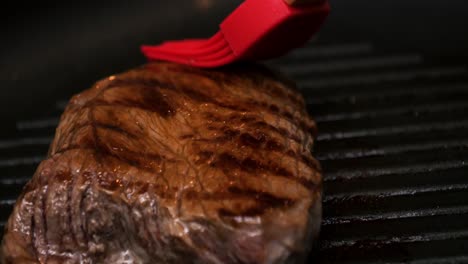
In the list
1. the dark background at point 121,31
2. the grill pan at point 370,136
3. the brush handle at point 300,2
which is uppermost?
the brush handle at point 300,2

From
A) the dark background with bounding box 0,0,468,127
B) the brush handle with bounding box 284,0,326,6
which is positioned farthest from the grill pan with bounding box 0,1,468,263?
the brush handle with bounding box 284,0,326,6

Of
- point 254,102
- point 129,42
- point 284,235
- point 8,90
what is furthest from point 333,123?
point 8,90

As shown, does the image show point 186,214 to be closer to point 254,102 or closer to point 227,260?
point 227,260

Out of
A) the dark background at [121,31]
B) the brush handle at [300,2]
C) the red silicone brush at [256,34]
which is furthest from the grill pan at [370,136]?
the brush handle at [300,2]

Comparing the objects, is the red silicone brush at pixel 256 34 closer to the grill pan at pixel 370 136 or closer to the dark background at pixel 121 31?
the grill pan at pixel 370 136

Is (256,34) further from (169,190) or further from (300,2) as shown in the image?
(169,190)

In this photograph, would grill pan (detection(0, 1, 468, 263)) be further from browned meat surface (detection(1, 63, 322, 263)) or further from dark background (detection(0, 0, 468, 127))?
browned meat surface (detection(1, 63, 322, 263))
